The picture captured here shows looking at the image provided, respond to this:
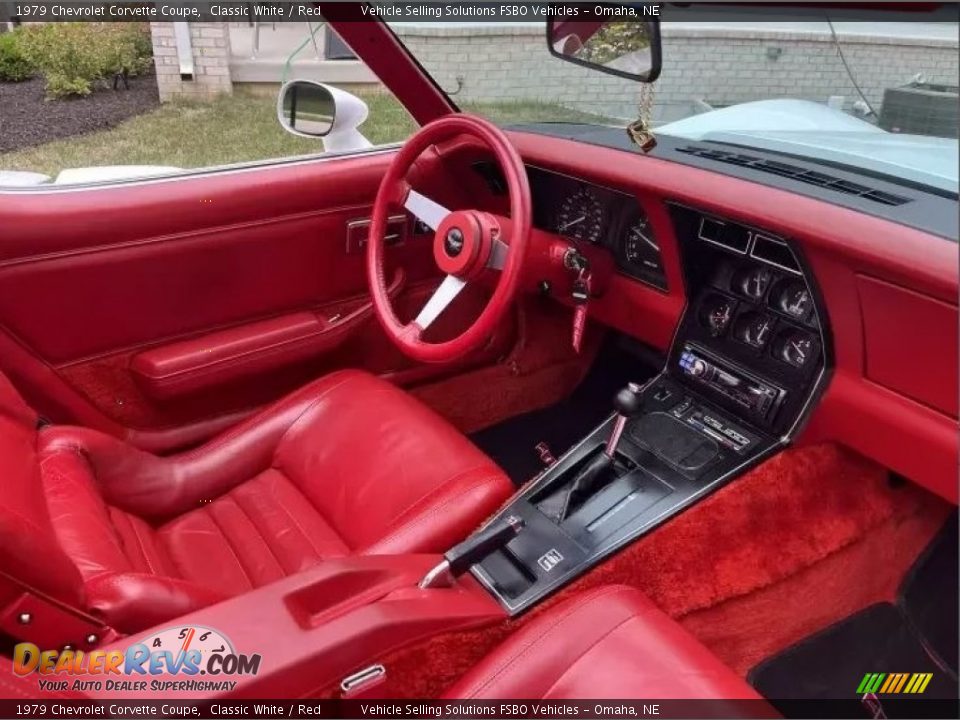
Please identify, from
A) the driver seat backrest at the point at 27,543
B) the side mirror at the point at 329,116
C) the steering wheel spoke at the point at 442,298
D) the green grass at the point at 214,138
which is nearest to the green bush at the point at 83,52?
the green grass at the point at 214,138

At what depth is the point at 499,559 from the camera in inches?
63.8

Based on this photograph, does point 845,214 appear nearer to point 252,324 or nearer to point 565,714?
point 565,714

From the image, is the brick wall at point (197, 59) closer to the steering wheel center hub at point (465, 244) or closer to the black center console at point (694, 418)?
the steering wheel center hub at point (465, 244)

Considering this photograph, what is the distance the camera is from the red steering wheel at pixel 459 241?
171 cm

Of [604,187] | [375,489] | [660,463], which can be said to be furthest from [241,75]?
[660,463]

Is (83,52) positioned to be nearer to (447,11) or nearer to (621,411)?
(447,11)

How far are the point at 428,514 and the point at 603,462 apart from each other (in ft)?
1.48

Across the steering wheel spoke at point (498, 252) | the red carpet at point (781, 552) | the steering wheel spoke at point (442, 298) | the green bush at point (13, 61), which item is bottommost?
the red carpet at point (781, 552)

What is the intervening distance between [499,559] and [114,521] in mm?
773

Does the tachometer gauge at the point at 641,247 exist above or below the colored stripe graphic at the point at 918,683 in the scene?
above

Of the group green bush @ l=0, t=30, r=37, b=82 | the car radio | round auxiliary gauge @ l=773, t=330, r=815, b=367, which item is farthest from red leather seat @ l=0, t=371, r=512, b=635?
green bush @ l=0, t=30, r=37, b=82

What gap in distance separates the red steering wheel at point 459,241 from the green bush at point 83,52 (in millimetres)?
1351

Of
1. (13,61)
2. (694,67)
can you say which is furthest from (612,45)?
(13,61)

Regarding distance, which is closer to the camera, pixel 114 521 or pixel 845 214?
pixel 845 214
